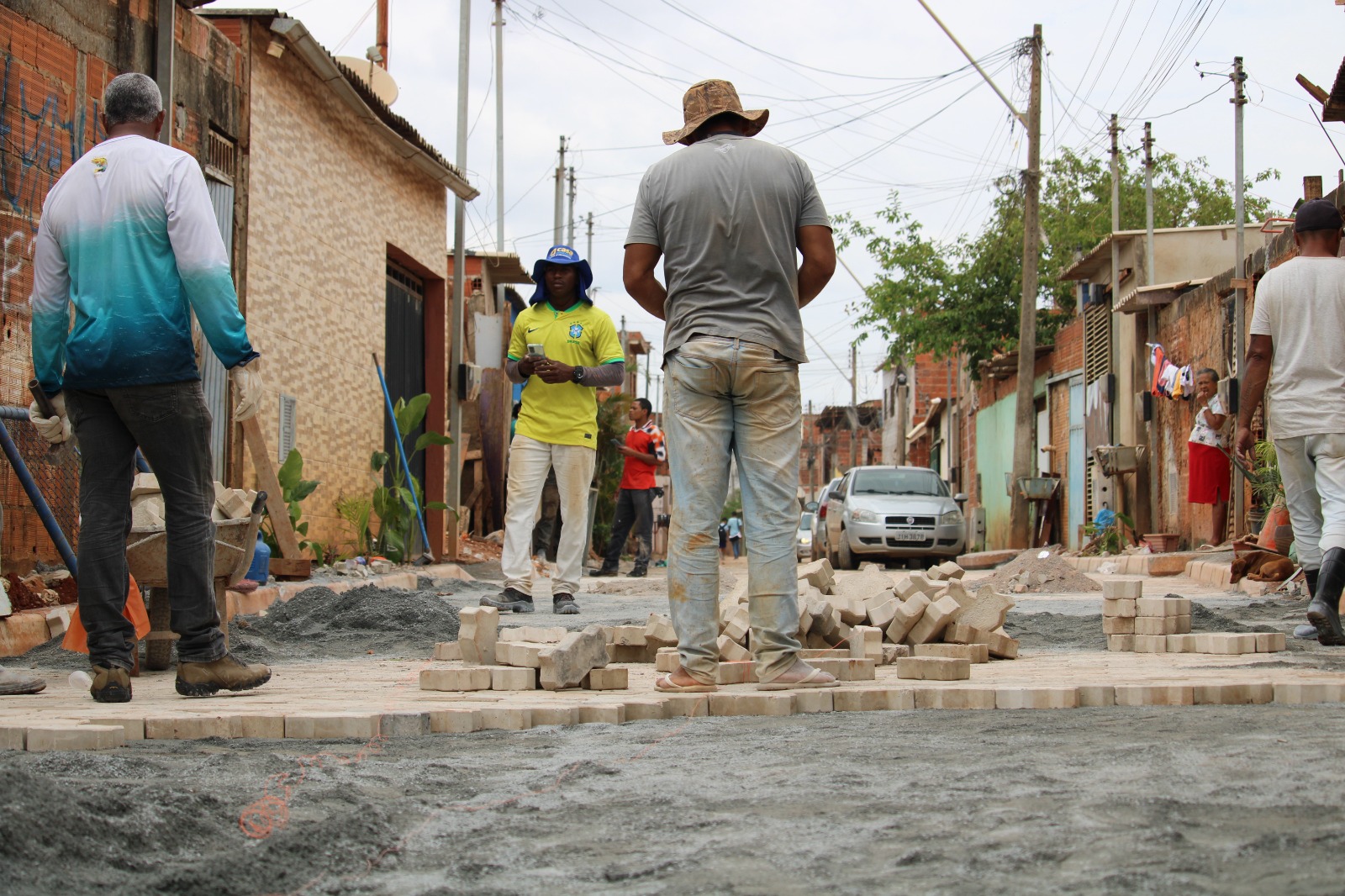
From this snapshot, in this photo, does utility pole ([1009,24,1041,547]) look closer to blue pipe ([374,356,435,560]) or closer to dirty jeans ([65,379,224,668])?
blue pipe ([374,356,435,560])

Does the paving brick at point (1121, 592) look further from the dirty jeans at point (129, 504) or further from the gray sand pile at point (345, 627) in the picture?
the dirty jeans at point (129, 504)

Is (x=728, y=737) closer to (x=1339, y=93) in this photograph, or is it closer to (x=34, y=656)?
(x=34, y=656)

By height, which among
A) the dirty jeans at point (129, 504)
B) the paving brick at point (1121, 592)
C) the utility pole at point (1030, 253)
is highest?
the utility pole at point (1030, 253)

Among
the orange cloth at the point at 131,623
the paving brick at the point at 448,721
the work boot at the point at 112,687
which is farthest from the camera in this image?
the orange cloth at the point at 131,623

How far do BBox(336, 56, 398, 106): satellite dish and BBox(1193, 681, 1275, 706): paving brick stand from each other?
1404 cm

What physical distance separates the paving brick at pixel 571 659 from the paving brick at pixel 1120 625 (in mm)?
2596

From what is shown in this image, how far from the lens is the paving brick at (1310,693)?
3.81 meters

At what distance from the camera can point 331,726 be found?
3.46 metres

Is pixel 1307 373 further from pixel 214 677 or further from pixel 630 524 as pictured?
pixel 630 524

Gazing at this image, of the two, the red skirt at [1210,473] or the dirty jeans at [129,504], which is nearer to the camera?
the dirty jeans at [129,504]

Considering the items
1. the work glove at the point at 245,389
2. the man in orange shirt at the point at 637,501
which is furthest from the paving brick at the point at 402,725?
the man in orange shirt at the point at 637,501

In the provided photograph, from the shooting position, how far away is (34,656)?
18.1ft

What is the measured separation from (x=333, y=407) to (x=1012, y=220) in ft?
75.8

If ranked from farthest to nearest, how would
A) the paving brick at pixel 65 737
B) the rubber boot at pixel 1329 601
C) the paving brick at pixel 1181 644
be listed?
1. the paving brick at pixel 1181 644
2. the rubber boot at pixel 1329 601
3. the paving brick at pixel 65 737
